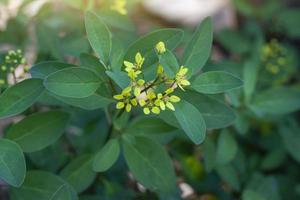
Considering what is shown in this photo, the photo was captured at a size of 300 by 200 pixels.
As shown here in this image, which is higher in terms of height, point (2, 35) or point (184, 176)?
point (2, 35)

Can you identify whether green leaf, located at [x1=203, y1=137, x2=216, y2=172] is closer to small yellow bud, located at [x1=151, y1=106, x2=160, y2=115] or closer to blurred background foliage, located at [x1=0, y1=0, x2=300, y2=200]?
blurred background foliage, located at [x1=0, y1=0, x2=300, y2=200]

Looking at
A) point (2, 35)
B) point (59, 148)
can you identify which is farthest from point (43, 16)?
point (59, 148)

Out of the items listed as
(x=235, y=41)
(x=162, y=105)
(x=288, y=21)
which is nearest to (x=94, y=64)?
(x=162, y=105)

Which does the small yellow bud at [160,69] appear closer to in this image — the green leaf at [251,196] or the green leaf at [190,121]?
the green leaf at [190,121]

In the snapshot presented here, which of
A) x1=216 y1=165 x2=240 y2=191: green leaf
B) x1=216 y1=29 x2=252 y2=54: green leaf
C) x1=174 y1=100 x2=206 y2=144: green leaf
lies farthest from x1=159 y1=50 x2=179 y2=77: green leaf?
x1=216 y1=29 x2=252 y2=54: green leaf

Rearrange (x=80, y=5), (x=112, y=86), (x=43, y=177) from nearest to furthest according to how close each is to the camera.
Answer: (x=112, y=86), (x=43, y=177), (x=80, y=5)

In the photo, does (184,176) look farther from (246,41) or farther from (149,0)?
(149,0)
